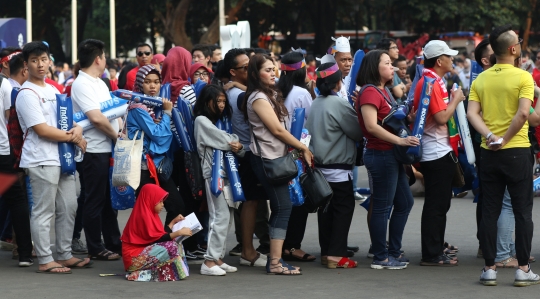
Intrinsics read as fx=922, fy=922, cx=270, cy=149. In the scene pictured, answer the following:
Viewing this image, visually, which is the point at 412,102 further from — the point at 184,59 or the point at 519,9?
the point at 519,9

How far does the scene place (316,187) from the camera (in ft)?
24.0

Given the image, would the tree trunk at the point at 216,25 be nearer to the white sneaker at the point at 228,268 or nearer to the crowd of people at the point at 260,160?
the crowd of people at the point at 260,160

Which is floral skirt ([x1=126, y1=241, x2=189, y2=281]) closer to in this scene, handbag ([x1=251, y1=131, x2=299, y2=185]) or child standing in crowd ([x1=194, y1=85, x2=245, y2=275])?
child standing in crowd ([x1=194, y1=85, x2=245, y2=275])

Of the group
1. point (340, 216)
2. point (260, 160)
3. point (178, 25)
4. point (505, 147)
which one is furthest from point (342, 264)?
point (178, 25)

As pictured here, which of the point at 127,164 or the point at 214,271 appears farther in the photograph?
the point at 127,164

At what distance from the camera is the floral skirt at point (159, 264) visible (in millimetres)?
7035

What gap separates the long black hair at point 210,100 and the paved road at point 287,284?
1.27 metres

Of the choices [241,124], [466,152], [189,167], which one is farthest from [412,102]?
[189,167]

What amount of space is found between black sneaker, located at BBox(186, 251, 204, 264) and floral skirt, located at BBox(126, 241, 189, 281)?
0.80 meters

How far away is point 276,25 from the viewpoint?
138 feet

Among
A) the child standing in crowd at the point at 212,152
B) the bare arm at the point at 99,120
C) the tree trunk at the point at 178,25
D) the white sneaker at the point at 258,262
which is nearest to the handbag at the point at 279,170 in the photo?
the child standing in crowd at the point at 212,152

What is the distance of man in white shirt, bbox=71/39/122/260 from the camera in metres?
7.59

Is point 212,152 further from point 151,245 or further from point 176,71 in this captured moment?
point 176,71

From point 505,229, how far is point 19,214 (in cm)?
395
